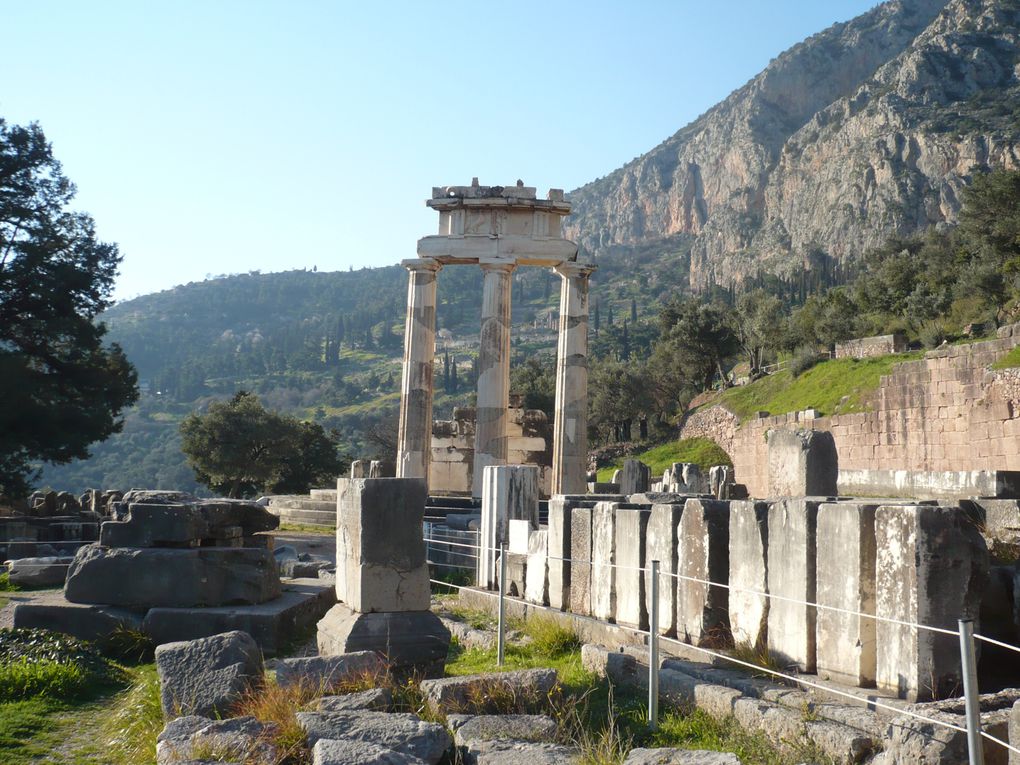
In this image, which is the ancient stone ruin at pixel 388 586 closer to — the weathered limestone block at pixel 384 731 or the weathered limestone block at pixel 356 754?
the weathered limestone block at pixel 384 731

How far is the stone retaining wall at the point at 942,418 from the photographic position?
77.3 ft

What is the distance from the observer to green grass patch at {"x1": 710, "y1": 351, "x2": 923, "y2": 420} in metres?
35.5

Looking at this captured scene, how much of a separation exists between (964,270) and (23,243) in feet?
119

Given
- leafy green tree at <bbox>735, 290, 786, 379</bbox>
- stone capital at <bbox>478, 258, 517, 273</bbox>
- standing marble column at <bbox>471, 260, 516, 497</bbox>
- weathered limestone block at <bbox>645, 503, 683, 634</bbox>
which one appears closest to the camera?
weathered limestone block at <bbox>645, 503, 683, 634</bbox>

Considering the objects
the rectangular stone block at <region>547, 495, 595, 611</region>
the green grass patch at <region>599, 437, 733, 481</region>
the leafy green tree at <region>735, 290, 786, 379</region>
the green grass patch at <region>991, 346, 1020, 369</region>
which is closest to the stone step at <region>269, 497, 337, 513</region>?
the green grass patch at <region>599, 437, 733, 481</region>

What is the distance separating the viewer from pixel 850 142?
127 meters

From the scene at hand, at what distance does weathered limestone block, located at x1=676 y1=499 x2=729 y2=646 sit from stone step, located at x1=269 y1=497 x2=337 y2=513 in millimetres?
21237

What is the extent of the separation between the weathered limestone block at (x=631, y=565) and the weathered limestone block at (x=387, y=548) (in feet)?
6.55

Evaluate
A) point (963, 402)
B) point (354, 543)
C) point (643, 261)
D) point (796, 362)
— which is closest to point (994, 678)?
point (354, 543)

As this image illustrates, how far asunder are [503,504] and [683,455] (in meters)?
32.8

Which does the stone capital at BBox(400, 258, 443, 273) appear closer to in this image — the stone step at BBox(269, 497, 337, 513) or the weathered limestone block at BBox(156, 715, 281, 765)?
the stone step at BBox(269, 497, 337, 513)

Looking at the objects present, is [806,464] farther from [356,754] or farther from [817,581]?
[356,754]

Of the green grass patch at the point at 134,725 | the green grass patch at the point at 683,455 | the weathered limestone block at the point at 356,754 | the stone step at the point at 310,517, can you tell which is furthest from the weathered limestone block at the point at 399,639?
the green grass patch at the point at 683,455

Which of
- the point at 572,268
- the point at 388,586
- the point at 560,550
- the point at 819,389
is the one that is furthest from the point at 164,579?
the point at 819,389
